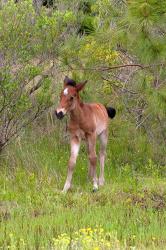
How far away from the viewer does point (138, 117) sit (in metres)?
15.7

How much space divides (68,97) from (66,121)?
150 inches

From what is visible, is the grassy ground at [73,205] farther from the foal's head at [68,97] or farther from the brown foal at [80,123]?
the foal's head at [68,97]

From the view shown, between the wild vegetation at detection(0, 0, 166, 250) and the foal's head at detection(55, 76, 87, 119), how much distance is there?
922mm

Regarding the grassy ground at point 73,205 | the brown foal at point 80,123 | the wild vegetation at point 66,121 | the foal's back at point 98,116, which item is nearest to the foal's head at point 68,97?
the brown foal at point 80,123

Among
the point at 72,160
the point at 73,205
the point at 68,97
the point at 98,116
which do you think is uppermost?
the point at 68,97

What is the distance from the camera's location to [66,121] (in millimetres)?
15930

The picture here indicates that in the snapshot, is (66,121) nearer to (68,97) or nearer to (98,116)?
(98,116)

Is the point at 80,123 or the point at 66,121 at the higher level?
the point at 80,123

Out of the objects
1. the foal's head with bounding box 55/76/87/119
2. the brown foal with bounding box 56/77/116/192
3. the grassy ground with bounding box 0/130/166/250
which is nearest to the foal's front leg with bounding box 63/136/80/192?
the brown foal with bounding box 56/77/116/192

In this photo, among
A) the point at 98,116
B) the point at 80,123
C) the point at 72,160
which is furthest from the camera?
the point at 98,116

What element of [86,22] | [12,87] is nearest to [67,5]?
[86,22]

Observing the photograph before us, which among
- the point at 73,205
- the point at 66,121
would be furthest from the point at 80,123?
the point at 66,121

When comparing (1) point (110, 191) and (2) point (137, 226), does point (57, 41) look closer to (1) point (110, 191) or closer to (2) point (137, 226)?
(1) point (110, 191)

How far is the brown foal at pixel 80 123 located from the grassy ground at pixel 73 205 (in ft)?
1.10
